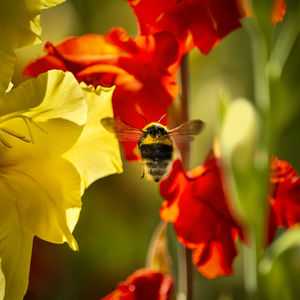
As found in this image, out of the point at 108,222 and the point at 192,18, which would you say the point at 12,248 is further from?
the point at 108,222

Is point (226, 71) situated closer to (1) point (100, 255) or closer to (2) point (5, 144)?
(1) point (100, 255)

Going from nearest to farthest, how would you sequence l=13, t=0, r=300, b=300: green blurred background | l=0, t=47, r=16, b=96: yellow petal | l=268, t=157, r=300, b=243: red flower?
1. l=0, t=47, r=16, b=96: yellow petal
2. l=268, t=157, r=300, b=243: red flower
3. l=13, t=0, r=300, b=300: green blurred background

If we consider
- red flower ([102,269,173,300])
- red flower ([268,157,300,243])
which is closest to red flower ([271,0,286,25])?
red flower ([268,157,300,243])

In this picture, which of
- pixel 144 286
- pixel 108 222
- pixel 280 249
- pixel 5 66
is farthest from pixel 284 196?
pixel 108 222

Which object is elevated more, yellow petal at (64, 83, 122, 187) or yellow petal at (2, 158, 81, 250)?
yellow petal at (64, 83, 122, 187)

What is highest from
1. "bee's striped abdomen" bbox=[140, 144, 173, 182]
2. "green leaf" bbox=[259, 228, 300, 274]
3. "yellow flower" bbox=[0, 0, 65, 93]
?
"yellow flower" bbox=[0, 0, 65, 93]

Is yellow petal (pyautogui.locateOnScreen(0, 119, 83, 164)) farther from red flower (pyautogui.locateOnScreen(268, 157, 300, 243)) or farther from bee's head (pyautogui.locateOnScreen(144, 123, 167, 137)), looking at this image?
red flower (pyautogui.locateOnScreen(268, 157, 300, 243))

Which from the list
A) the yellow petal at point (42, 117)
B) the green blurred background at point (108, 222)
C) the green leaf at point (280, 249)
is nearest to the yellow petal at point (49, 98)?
the yellow petal at point (42, 117)
